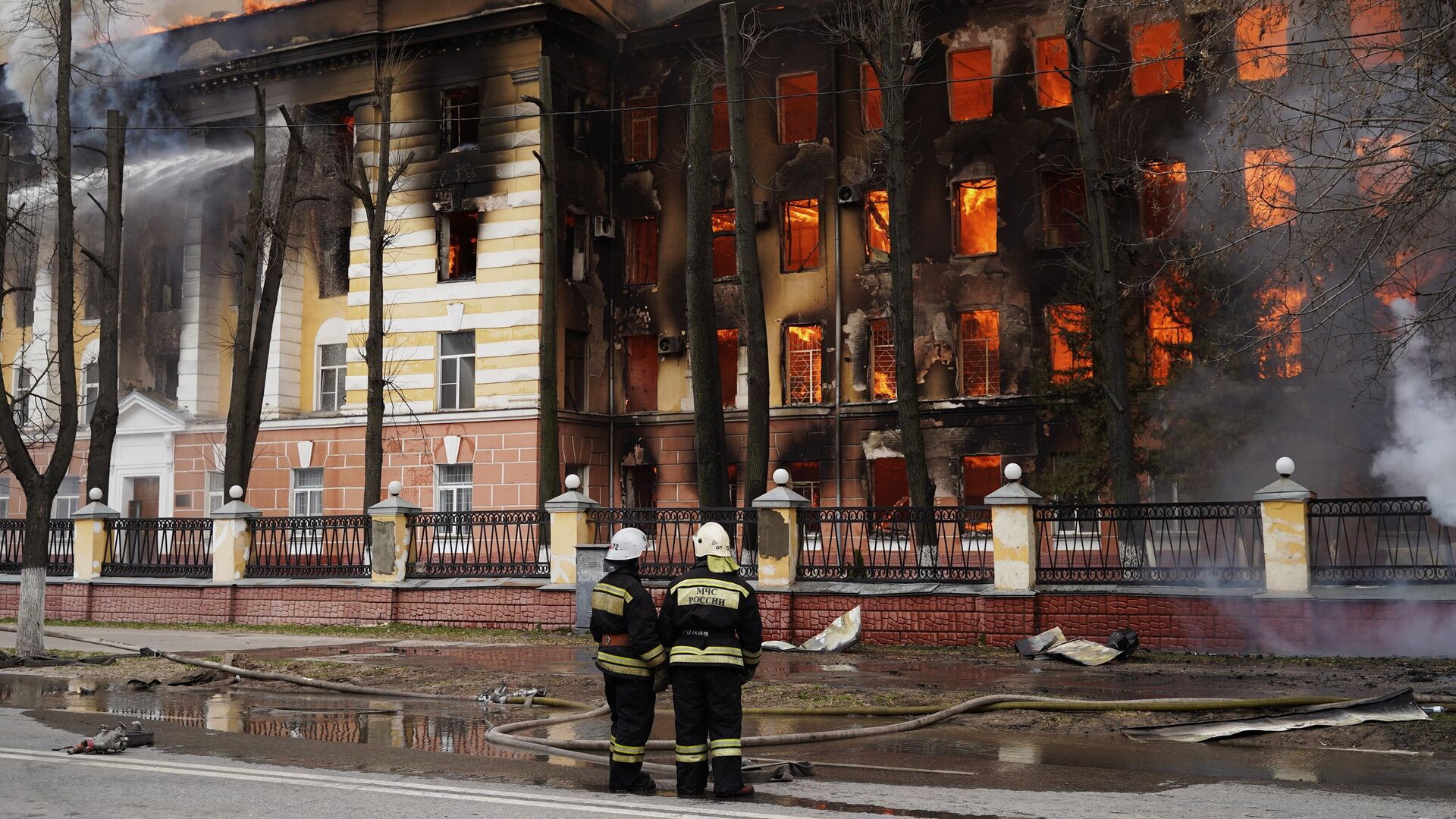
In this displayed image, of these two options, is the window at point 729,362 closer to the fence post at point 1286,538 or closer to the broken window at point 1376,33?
the broken window at point 1376,33

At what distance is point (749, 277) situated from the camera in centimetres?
2209

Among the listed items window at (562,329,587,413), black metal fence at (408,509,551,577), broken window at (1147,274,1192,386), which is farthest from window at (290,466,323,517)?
broken window at (1147,274,1192,386)

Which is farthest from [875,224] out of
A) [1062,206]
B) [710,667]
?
[710,667]

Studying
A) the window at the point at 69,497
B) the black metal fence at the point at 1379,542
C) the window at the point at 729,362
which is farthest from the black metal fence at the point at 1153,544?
the window at the point at 69,497

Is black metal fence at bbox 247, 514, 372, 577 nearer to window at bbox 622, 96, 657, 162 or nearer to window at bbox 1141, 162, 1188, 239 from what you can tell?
window at bbox 622, 96, 657, 162

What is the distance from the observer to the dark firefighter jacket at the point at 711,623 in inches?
299

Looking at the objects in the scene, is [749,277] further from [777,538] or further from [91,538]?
[91,538]

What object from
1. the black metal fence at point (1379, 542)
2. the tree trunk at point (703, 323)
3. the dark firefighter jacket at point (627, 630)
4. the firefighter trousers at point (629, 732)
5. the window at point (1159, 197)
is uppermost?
the window at point (1159, 197)

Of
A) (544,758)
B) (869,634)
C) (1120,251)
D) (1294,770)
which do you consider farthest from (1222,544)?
(1120,251)

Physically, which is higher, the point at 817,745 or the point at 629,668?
the point at 629,668

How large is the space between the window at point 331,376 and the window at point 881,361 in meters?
12.6

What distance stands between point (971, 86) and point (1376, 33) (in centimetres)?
1892

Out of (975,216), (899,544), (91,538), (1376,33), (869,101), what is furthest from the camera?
(869,101)

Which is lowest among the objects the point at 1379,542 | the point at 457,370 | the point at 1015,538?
the point at 1379,542
